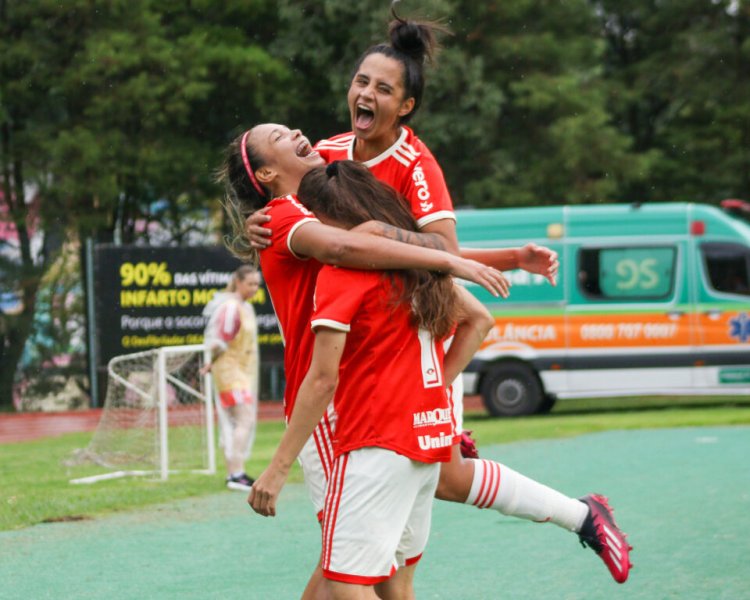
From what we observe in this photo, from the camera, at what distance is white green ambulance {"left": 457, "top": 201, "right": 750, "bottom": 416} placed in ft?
66.3

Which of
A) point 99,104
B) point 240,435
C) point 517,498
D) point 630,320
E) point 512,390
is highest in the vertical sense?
point 99,104

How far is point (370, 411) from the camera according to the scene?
160 inches

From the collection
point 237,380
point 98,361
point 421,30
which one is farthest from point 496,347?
point 421,30

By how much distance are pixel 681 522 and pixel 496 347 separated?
39.2 feet

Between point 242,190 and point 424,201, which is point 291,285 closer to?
point 242,190

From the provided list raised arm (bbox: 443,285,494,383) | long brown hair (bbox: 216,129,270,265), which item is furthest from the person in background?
long brown hair (bbox: 216,129,270,265)

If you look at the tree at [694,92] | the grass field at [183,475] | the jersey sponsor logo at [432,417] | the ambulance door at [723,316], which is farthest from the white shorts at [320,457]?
the tree at [694,92]

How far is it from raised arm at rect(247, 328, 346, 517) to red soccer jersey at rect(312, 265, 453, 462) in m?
0.07

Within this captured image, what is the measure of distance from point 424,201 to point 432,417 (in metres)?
0.78

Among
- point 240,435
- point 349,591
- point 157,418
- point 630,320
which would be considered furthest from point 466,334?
point 630,320

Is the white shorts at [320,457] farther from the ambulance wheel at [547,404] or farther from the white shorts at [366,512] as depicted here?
the ambulance wheel at [547,404]

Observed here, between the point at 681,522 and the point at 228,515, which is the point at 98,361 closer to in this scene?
the point at 228,515

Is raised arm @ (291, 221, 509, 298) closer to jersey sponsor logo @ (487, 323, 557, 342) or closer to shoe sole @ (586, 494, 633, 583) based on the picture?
shoe sole @ (586, 494, 633, 583)

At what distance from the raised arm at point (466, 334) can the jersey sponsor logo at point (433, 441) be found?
0.67 metres
